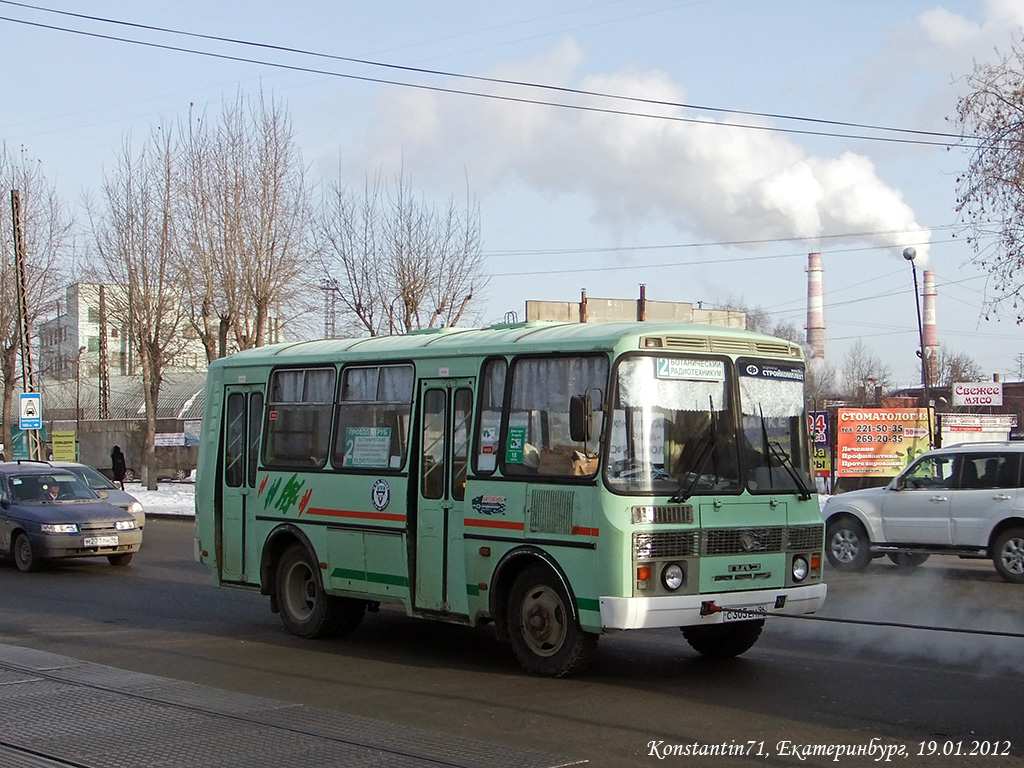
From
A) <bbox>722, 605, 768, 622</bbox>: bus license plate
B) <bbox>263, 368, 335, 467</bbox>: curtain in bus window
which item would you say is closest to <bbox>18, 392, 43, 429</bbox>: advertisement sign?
<bbox>263, 368, 335, 467</bbox>: curtain in bus window

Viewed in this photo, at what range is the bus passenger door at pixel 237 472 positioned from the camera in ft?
40.0

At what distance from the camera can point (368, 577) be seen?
10.6 meters

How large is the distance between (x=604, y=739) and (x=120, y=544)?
486 inches

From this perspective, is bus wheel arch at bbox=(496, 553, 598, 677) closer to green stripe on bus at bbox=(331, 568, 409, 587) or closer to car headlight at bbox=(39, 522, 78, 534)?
green stripe on bus at bbox=(331, 568, 409, 587)

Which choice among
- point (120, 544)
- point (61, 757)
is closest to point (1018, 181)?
point (120, 544)

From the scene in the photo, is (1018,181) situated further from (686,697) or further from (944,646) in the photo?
(686,697)

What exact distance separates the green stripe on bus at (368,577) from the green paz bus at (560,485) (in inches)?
0.8

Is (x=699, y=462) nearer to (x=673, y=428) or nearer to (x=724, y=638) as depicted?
(x=673, y=428)

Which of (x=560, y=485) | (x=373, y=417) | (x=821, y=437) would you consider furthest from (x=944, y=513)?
(x=821, y=437)

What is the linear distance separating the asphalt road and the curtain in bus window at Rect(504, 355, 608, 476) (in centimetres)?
166

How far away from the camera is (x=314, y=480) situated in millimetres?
11336

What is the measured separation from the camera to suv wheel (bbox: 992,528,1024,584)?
1523 cm

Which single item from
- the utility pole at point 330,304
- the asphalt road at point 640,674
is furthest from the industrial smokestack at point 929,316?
the asphalt road at point 640,674

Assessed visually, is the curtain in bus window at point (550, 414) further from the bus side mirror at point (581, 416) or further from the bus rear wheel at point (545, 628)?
the bus rear wheel at point (545, 628)
